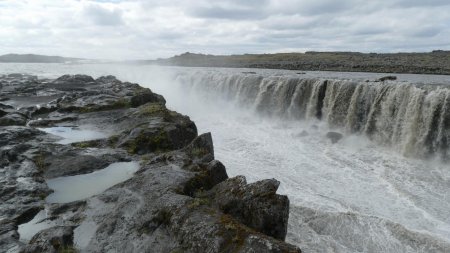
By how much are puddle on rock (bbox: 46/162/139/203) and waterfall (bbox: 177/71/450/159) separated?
19.5 m

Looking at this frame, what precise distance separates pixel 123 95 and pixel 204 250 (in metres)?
22.0

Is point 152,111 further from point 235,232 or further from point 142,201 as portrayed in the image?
point 235,232

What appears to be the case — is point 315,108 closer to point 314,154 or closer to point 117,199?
point 314,154

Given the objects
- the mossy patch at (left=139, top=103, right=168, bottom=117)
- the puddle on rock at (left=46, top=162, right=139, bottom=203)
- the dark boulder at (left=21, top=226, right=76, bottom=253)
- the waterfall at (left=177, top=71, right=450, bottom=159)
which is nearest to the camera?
the dark boulder at (left=21, top=226, right=76, bottom=253)

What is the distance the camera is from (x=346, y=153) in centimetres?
2508

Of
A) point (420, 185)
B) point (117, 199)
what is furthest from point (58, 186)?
Result: point (420, 185)

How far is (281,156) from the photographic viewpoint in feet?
77.9

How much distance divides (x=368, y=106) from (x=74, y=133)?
22391 mm

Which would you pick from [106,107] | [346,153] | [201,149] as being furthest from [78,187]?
[346,153]

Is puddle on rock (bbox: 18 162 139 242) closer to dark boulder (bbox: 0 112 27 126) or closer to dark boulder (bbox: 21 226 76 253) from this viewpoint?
dark boulder (bbox: 21 226 76 253)

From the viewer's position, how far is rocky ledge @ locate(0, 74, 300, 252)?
7.88 meters

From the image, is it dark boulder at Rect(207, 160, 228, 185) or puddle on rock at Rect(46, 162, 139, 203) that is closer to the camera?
puddle on rock at Rect(46, 162, 139, 203)

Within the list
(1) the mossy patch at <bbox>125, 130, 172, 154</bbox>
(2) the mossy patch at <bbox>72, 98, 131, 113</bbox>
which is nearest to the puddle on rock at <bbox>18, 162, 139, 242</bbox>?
(1) the mossy patch at <bbox>125, 130, 172, 154</bbox>

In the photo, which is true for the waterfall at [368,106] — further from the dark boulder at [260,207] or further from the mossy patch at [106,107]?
the dark boulder at [260,207]
